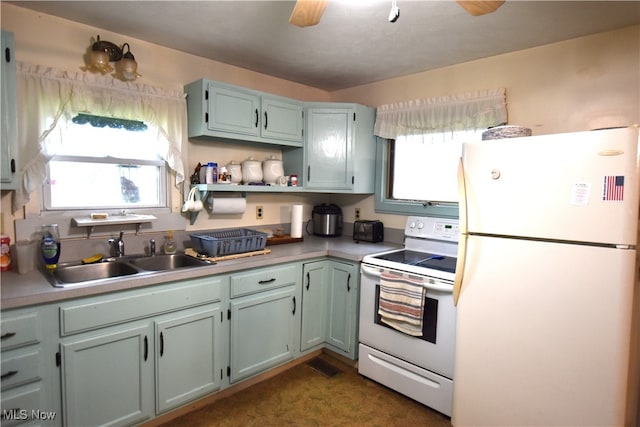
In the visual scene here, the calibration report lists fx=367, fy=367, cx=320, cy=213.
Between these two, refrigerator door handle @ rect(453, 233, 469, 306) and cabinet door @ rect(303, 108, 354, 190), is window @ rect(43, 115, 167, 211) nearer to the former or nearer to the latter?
cabinet door @ rect(303, 108, 354, 190)

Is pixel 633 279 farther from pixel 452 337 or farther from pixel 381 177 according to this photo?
pixel 381 177

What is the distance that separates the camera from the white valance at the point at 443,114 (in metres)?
2.57

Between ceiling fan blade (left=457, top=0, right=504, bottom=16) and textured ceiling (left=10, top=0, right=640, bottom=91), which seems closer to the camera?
ceiling fan blade (left=457, top=0, right=504, bottom=16)

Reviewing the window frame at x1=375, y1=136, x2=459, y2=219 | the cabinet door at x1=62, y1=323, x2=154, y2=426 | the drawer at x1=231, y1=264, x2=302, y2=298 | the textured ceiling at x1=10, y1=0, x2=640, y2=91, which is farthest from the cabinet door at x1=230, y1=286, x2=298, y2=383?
the textured ceiling at x1=10, y1=0, x2=640, y2=91

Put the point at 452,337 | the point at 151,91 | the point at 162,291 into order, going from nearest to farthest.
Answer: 1. the point at 162,291
2. the point at 452,337
3. the point at 151,91

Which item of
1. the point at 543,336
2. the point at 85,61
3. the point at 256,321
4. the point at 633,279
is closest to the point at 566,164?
the point at 633,279

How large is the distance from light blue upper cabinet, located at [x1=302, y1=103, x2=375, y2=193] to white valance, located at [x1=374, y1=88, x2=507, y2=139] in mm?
210

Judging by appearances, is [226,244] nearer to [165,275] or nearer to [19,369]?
[165,275]

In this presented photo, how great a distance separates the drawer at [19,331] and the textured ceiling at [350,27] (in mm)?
1594

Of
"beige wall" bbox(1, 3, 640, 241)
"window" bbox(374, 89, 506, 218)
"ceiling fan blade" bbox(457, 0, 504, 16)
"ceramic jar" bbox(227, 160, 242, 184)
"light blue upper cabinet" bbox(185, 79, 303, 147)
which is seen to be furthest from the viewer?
"ceramic jar" bbox(227, 160, 242, 184)

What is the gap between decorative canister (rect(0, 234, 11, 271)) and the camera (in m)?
1.87

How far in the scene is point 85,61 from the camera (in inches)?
87.0

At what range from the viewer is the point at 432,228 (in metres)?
2.79

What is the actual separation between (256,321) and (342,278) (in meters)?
0.70
